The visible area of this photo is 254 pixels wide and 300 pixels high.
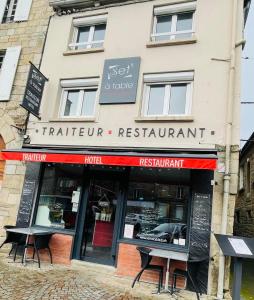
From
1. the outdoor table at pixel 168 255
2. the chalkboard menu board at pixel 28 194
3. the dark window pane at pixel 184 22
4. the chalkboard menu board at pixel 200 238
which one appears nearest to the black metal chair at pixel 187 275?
the chalkboard menu board at pixel 200 238

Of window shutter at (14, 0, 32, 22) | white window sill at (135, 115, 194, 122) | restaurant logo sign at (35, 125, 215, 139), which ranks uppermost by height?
window shutter at (14, 0, 32, 22)

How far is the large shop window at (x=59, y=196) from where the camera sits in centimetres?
936

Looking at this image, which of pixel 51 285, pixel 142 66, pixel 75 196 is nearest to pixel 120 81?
pixel 142 66

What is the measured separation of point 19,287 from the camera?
6.46 metres

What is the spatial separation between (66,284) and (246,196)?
1283cm

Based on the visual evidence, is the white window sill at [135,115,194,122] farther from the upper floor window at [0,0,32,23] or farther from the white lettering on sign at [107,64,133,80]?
the upper floor window at [0,0,32,23]

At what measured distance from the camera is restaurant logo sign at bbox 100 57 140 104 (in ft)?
30.5

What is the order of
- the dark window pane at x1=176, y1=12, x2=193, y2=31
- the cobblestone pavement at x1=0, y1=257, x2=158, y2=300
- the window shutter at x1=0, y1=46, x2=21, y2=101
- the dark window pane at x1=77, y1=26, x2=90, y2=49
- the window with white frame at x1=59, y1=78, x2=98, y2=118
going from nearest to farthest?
the cobblestone pavement at x1=0, y1=257, x2=158, y2=300 < the dark window pane at x1=176, y1=12, x2=193, y2=31 < the window with white frame at x1=59, y1=78, x2=98, y2=118 < the window shutter at x1=0, y1=46, x2=21, y2=101 < the dark window pane at x1=77, y1=26, x2=90, y2=49

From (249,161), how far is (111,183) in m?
11.1

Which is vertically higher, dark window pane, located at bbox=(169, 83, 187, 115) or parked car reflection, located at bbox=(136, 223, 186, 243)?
dark window pane, located at bbox=(169, 83, 187, 115)

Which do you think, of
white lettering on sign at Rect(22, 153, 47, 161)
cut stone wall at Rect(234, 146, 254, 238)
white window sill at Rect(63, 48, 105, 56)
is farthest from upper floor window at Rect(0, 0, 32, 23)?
cut stone wall at Rect(234, 146, 254, 238)

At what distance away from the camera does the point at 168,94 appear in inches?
363

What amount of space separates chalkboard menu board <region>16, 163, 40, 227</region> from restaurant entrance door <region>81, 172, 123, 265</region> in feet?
5.84

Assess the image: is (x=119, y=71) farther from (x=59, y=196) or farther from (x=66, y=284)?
(x=66, y=284)
